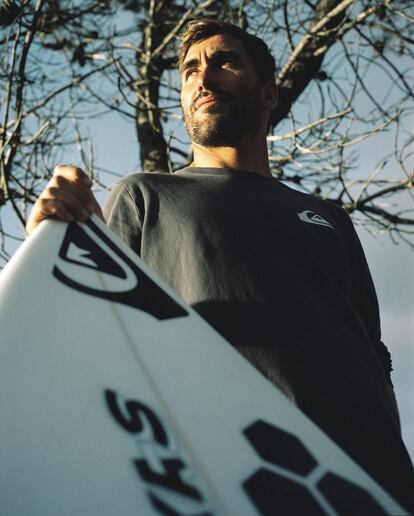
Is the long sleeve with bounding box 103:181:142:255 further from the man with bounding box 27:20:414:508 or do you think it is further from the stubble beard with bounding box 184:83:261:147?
the stubble beard with bounding box 184:83:261:147

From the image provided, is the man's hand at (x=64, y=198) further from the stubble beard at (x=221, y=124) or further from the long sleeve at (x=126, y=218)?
the stubble beard at (x=221, y=124)

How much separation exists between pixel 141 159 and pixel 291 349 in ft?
10.9

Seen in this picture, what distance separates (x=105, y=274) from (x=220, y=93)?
98cm

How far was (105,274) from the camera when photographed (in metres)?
1.35

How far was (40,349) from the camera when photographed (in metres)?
1.13

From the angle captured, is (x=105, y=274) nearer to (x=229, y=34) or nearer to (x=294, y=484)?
(x=294, y=484)

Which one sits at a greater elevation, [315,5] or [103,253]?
[315,5]

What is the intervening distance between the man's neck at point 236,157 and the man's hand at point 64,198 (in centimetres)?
68

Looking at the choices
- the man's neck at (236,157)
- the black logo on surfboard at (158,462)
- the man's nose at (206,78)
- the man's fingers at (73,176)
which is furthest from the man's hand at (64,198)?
the man's nose at (206,78)

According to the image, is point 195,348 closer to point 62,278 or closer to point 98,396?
point 98,396

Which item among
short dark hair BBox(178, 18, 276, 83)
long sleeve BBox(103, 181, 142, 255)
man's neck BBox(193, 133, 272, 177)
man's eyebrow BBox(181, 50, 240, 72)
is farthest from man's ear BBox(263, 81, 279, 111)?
long sleeve BBox(103, 181, 142, 255)

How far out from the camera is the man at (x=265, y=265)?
1314mm

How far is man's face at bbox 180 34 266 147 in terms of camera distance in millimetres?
1976

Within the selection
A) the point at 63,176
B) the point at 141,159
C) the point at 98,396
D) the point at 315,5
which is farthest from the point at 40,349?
the point at 315,5
